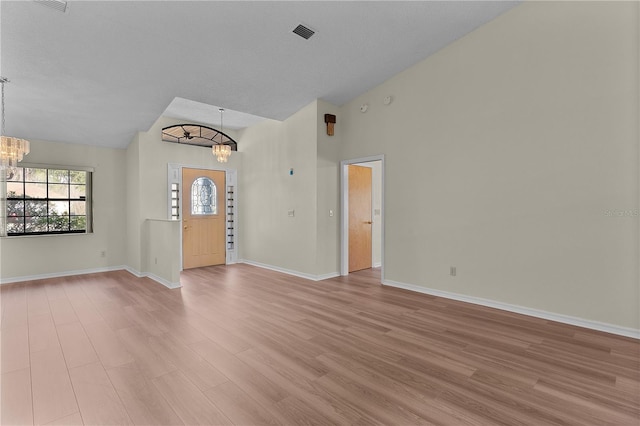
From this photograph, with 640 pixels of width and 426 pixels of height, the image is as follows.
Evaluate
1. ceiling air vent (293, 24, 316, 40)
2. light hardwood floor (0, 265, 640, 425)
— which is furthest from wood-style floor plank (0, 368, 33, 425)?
ceiling air vent (293, 24, 316, 40)

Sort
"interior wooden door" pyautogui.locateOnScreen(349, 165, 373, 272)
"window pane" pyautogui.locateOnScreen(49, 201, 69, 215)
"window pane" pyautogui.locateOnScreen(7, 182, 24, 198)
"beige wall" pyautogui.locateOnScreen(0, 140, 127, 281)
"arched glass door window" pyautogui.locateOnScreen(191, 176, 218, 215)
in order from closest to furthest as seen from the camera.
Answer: "window pane" pyautogui.locateOnScreen(7, 182, 24, 198), "beige wall" pyautogui.locateOnScreen(0, 140, 127, 281), "window pane" pyautogui.locateOnScreen(49, 201, 69, 215), "interior wooden door" pyautogui.locateOnScreen(349, 165, 373, 272), "arched glass door window" pyautogui.locateOnScreen(191, 176, 218, 215)

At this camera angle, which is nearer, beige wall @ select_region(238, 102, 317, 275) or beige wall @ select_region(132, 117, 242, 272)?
beige wall @ select_region(238, 102, 317, 275)

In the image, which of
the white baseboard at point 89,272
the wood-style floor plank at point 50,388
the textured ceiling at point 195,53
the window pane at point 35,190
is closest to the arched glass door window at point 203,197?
the white baseboard at point 89,272

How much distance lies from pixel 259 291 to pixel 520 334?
11.0 ft

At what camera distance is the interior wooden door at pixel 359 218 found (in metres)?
5.98

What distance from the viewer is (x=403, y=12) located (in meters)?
3.53

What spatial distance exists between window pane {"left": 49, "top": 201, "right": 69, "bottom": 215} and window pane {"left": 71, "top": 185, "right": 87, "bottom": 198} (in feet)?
0.64

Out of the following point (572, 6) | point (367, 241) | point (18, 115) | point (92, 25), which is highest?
point (572, 6)

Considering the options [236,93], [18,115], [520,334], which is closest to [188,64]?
[236,93]

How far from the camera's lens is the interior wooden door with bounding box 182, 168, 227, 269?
6.47 m

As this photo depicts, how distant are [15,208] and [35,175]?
2.11 feet

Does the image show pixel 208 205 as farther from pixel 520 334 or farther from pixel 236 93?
pixel 520 334

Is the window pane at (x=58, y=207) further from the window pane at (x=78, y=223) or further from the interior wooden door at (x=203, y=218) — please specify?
the interior wooden door at (x=203, y=218)

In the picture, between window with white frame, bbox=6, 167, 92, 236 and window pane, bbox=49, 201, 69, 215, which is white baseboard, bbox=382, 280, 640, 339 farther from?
window pane, bbox=49, 201, 69, 215
